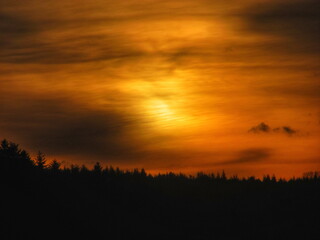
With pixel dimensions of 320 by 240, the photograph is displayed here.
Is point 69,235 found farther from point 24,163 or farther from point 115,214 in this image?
point 115,214

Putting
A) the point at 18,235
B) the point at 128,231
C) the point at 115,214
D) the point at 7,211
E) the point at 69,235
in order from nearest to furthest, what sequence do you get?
the point at 18,235, the point at 7,211, the point at 69,235, the point at 128,231, the point at 115,214

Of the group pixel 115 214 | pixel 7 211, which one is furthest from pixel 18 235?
pixel 115 214

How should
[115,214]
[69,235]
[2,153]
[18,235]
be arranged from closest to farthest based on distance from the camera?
[18,235] < [69,235] < [2,153] < [115,214]

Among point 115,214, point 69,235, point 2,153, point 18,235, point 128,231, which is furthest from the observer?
point 115,214

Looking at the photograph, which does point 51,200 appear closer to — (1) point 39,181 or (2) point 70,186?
(1) point 39,181

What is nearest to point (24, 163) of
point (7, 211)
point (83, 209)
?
point (83, 209)

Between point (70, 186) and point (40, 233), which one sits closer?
point (40, 233)

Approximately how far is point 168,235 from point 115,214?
13.9 metres

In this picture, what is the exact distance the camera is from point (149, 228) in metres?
196

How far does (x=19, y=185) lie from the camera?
517 feet

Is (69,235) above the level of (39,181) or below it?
below

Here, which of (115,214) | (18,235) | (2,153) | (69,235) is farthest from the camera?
(115,214)

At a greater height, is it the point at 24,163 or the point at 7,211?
the point at 24,163

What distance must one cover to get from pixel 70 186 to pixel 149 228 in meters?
20.4
